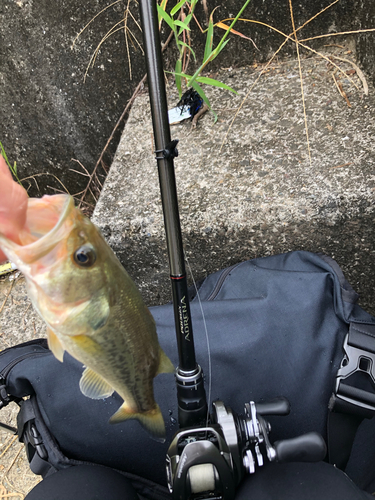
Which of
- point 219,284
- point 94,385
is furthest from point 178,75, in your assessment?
point 94,385

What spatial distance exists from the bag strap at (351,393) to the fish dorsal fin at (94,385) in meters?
0.72

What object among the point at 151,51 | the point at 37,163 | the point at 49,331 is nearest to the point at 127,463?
the point at 49,331

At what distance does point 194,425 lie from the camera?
1.03 meters

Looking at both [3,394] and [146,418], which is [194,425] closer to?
[146,418]

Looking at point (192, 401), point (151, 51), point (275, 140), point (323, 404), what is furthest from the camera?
point (275, 140)

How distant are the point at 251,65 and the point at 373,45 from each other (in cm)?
74

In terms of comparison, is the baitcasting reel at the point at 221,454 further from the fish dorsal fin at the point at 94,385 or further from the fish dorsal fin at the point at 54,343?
the fish dorsal fin at the point at 54,343

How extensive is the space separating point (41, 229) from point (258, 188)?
3.98 feet

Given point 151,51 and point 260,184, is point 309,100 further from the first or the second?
point 151,51

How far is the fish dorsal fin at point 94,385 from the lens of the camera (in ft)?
2.93

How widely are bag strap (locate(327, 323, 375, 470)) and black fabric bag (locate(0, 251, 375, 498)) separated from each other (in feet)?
0.12

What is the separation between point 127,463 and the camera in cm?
127

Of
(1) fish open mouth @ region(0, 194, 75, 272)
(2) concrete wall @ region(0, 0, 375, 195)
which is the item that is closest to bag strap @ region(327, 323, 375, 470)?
(1) fish open mouth @ region(0, 194, 75, 272)

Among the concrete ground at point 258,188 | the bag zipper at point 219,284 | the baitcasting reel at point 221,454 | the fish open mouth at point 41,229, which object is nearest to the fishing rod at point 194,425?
the baitcasting reel at point 221,454
